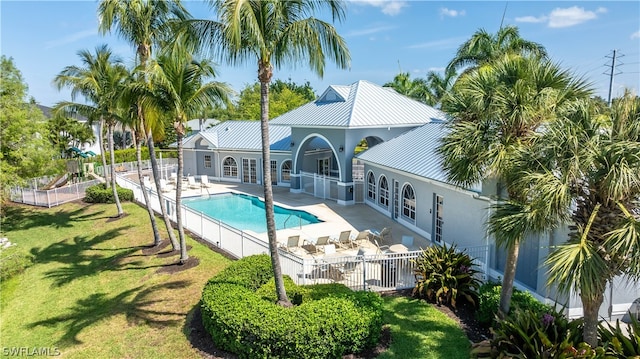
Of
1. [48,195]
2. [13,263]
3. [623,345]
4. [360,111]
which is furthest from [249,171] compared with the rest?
[623,345]

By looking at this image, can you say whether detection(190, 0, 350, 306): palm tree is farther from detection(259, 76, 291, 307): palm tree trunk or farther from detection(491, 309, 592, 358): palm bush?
detection(491, 309, 592, 358): palm bush

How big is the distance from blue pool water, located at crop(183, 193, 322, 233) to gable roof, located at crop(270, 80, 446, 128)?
5.59 metres

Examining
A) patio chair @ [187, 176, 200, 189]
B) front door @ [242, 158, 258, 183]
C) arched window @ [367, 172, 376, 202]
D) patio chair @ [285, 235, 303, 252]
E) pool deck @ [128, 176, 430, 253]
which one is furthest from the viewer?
front door @ [242, 158, 258, 183]

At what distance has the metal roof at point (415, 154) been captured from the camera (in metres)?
16.2

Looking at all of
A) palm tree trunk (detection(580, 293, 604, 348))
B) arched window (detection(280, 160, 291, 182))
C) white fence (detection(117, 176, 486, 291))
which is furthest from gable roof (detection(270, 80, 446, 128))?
palm tree trunk (detection(580, 293, 604, 348))

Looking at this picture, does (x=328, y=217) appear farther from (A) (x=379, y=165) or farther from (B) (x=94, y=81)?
(B) (x=94, y=81)

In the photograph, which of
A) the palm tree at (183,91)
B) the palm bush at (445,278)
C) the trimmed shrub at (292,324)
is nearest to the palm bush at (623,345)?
the palm bush at (445,278)

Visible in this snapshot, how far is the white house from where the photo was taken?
41.4 feet

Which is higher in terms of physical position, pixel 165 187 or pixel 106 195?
pixel 106 195

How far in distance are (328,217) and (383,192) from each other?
3.44 meters

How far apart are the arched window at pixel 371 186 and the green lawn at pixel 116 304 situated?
10951 mm

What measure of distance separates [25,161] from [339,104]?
18.0m

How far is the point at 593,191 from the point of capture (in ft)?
21.8

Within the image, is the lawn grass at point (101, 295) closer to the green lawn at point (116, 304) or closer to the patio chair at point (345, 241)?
the green lawn at point (116, 304)
